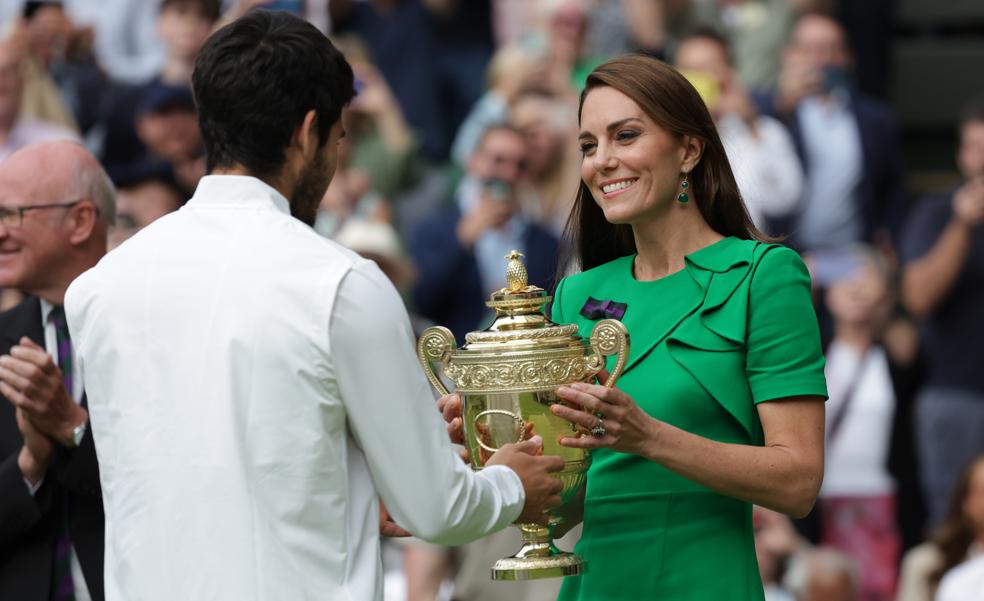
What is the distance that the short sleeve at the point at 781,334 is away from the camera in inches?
152

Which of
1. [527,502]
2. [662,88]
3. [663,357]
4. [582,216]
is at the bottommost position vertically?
[527,502]

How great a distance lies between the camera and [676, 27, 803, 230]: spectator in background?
362 inches

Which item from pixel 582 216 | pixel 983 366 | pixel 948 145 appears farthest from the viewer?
→ pixel 948 145

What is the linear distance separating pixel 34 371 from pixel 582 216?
4.27 ft

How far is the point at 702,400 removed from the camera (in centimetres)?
392

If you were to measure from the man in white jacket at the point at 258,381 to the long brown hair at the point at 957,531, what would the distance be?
4.67 metres

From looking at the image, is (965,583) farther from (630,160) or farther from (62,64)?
(62,64)

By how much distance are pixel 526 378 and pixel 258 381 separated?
29.3 inches

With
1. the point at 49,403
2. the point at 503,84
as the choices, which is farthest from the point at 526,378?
the point at 503,84

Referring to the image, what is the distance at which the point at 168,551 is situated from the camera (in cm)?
336

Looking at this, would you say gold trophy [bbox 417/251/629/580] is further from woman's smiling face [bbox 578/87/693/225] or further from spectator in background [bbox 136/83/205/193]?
spectator in background [bbox 136/83/205/193]

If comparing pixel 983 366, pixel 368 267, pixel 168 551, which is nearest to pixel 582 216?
pixel 368 267

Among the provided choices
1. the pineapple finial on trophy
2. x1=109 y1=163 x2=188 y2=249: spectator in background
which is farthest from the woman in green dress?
x1=109 y1=163 x2=188 y2=249: spectator in background

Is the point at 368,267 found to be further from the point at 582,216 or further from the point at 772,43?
the point at 772,43
